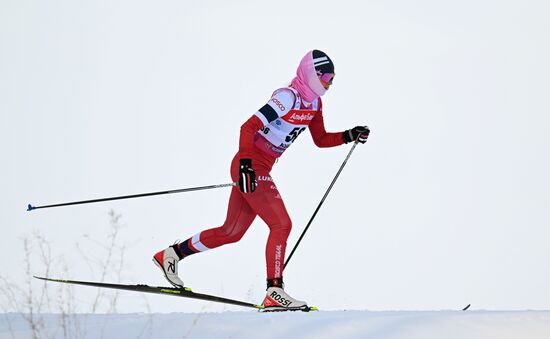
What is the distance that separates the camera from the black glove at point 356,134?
6.28 meters

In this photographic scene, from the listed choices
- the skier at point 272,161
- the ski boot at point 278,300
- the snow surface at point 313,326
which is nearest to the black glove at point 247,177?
the skier at point 272,161

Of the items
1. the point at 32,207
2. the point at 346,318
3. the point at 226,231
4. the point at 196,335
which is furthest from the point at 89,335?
the point at 32,207

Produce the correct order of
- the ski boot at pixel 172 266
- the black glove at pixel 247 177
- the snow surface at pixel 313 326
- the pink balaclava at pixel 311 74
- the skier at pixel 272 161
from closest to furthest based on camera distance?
the snow surface at pixel 313 326 < the black glove at pixel 247 177 < the skier at pixel 272 161 < the pink balaclava at pixel 311 74 < the ski boot at pixel 172 266

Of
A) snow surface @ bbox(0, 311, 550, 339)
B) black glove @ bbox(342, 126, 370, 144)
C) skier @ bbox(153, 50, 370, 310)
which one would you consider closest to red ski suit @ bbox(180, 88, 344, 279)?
skier @ bbox(153, 50, 370, 310)

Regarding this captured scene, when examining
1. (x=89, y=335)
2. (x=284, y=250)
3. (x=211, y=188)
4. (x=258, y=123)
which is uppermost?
(x=258, y=123)

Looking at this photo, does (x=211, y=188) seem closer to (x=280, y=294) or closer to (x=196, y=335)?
(x=280, y=294)

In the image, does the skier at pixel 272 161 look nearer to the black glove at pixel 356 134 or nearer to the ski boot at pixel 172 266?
the black glove at pixel 356 134

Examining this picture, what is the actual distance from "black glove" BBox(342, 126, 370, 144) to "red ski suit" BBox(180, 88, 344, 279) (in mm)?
245

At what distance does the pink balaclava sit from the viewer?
18.8 feet

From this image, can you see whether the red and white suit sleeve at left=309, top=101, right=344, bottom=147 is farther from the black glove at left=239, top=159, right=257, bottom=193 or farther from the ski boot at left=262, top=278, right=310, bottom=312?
the ski boot at left=262, top=278, right=310, bottom=312

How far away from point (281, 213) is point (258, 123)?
0.70 meters

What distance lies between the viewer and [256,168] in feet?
19.0

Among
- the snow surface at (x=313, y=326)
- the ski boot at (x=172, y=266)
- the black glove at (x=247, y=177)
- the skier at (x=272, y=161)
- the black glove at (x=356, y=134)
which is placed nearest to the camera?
the snow surface at (x=313, y=326)

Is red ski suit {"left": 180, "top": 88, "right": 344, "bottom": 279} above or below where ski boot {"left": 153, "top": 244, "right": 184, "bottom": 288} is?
above
